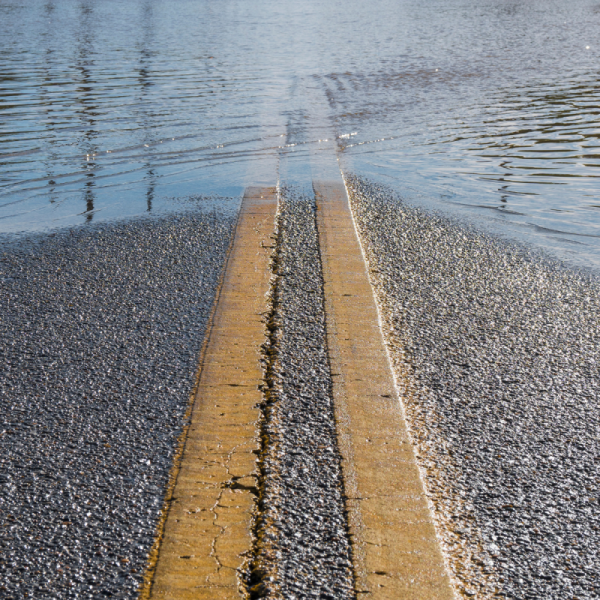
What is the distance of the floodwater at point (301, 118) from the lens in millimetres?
5289

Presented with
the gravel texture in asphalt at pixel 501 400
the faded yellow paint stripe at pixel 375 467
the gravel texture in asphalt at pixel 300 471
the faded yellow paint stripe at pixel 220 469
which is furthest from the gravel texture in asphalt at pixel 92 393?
the gravel texture in asphalt at pixel 501 400

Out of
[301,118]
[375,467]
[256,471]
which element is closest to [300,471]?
[256,471]

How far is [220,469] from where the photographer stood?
2.24 m

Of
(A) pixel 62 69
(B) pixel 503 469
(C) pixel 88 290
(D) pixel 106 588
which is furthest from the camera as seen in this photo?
(A) pixel 62 69

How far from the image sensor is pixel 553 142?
7.04 m

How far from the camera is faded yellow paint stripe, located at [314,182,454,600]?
1.87 m

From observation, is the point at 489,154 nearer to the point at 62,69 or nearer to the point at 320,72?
the point at 320,72

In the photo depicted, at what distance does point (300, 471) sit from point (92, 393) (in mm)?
885

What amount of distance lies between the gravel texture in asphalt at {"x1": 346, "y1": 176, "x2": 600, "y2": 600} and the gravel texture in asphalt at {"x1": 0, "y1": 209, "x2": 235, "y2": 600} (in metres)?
0.86

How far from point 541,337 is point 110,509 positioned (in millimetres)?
1959

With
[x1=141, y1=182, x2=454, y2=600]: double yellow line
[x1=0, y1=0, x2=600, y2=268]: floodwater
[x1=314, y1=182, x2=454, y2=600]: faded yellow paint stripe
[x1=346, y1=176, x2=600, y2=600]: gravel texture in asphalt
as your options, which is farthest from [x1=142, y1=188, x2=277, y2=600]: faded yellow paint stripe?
[x1=0, y1=0, x2=600, y2=268]: floodwater

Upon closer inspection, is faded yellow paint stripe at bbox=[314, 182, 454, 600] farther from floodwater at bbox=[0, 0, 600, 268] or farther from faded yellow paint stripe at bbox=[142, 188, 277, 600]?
floodwater at bbox=[0, 0, 600, 268]

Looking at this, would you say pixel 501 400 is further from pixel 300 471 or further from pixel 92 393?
pixel 92 393

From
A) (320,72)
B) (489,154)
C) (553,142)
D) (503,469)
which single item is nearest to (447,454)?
(503,469)
